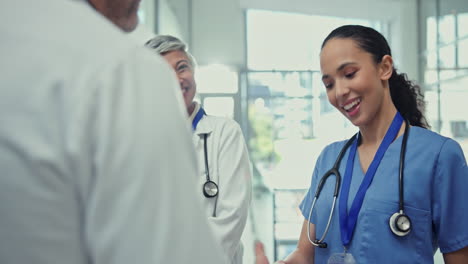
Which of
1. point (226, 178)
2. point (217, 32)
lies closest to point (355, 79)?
point (226, 178)

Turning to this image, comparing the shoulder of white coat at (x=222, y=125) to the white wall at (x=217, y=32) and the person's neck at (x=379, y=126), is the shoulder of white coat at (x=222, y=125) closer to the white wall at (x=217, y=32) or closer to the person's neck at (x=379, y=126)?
the person's neck at (x=379, y=126)

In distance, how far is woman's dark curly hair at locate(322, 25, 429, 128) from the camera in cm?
126

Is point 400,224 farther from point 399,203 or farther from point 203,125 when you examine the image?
point 203,125

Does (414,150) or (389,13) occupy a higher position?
(389,13)

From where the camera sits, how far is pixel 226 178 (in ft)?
5.26

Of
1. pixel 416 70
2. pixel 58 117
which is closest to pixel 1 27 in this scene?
pixel 58 117

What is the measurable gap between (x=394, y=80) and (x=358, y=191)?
40 cm

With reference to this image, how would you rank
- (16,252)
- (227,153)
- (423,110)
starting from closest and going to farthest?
(16,252) → (423,110) → (227,153)

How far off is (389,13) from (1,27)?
813 centimetres

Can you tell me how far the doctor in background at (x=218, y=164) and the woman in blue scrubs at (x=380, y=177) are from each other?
0.28 meters

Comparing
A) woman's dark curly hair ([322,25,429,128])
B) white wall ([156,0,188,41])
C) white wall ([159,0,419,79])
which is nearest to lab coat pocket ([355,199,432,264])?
woman's dark curly hair ([322,25,429,128])

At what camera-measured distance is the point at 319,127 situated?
7879mm

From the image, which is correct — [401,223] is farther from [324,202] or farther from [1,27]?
[1,27]

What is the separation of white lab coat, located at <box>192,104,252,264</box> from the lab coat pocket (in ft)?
1.65
